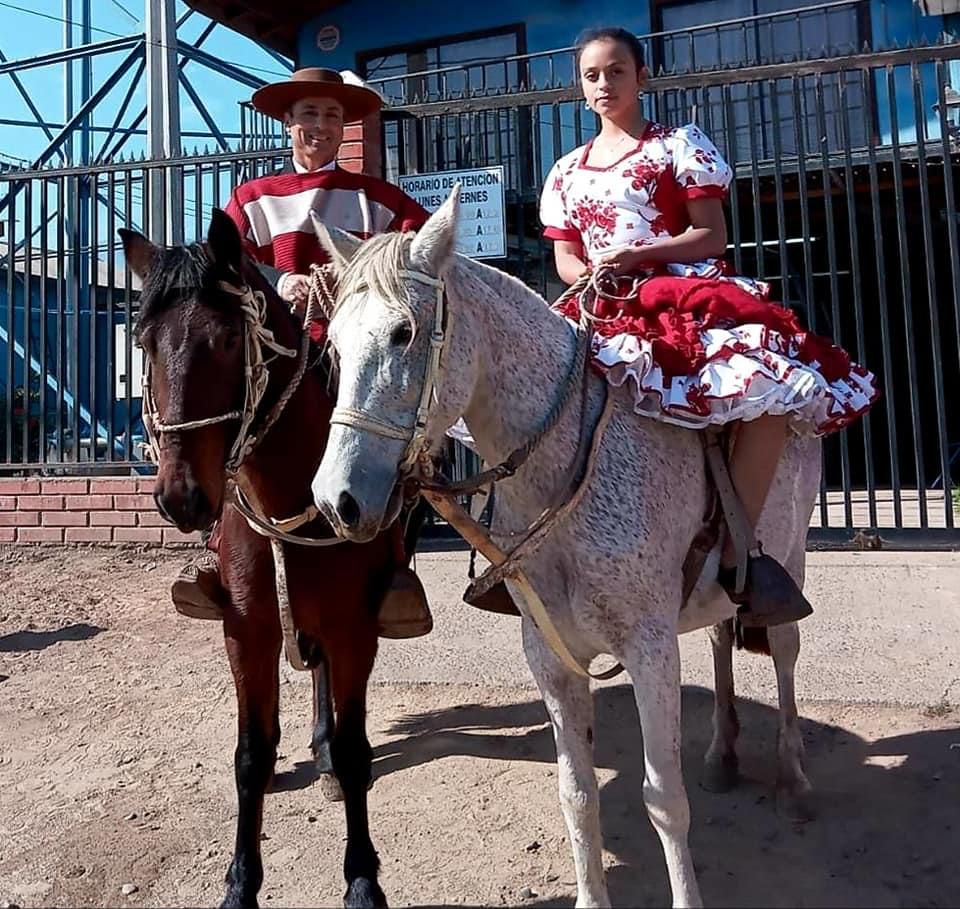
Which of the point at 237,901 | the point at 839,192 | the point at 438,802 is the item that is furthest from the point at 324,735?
the point at 839,192

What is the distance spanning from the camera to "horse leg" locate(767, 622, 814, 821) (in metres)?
3.20

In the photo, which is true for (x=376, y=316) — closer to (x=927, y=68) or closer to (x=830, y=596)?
(x=830, y=596)

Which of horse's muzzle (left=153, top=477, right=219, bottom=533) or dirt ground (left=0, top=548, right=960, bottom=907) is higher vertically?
horse's muzzle (left=153, top=477, right=219, bottom=533)

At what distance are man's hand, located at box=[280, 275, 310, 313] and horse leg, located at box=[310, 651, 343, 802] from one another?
4.61 feet

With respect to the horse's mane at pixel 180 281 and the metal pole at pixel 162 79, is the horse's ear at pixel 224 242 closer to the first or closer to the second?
the horse's mane at pixel 180 281

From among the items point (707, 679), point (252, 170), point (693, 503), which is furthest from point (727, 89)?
point (693, 503)

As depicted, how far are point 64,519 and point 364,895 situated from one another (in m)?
5.49

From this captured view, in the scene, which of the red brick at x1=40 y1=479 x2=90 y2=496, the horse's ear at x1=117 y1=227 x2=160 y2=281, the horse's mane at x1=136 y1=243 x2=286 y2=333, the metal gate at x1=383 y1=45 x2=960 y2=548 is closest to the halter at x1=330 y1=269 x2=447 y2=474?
the horse's mane at x1=136 y1=243 x2=286 y2=333

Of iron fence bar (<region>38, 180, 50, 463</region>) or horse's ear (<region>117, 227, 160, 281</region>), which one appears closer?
horse's ear (<region>117, 227, 160, 281</region>)

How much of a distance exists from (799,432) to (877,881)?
1.41 m

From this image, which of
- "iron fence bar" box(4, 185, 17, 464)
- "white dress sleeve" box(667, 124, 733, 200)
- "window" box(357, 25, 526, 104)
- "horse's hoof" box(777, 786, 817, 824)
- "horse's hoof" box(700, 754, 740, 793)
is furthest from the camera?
"window" box(357, 25, 526, 104)

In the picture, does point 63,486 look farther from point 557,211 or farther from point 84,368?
point 557,211

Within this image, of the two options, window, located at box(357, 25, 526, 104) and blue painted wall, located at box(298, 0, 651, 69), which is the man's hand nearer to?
window, located at box(357, 25, 526, 104)

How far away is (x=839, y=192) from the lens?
883 cm
